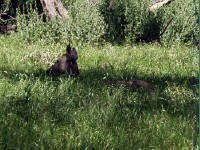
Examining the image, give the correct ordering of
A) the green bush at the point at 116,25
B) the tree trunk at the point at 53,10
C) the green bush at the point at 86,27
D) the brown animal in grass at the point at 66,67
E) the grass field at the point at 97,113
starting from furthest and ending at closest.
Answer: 1. the tree trunk at the point at 53,10
2. the green bush at the point at 116,25
3. the green bush at the point at 86,27
4. the brown animal in grass at the point at 66,67
5. the grass field at the point at 97,113

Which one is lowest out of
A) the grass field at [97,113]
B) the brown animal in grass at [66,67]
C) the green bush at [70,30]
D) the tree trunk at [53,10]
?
the grass field at [97,113]

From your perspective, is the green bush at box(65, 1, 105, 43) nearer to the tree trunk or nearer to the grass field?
the tree trunk

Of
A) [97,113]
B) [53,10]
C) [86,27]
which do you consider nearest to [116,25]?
[86,27]

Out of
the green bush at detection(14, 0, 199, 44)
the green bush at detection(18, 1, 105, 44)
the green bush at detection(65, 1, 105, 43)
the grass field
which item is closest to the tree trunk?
the green bush at detection(14, 0, 199, 44)

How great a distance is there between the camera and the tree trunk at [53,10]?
10249mm

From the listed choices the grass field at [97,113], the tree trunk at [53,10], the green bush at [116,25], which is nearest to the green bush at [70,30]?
the green bush at [116,25]

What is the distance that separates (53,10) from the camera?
33.8ft

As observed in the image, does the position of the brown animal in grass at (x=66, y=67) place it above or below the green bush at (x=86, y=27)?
below

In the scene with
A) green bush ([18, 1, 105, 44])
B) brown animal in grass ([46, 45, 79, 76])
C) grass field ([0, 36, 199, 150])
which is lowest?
grass field ([0, 36, 199, 150])

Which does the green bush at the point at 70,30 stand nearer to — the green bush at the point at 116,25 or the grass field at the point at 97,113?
the green bush at the point at 116,25

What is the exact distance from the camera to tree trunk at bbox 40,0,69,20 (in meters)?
10.2

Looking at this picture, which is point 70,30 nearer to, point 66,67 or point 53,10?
point 53,10

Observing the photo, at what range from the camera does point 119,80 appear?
5277mm

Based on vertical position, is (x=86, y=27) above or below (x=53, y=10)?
below
